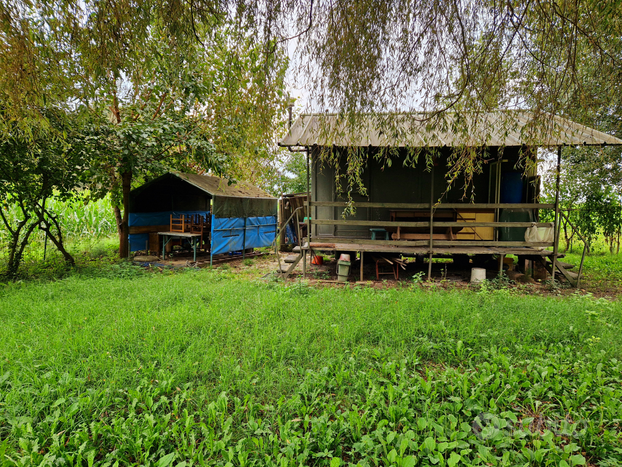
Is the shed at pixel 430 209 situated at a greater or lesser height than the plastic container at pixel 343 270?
greater

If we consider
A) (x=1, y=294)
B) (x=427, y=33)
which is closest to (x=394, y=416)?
(x=427, y=33)

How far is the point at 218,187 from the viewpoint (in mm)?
10867

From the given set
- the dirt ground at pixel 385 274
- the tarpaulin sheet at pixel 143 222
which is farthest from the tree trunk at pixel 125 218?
the dirt ground at pixel 385 274

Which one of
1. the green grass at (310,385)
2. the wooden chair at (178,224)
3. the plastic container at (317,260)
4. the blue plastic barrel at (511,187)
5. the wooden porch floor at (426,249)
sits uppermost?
the blue plastic barrel at (511,187)

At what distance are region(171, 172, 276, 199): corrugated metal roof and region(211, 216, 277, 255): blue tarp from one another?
809mm

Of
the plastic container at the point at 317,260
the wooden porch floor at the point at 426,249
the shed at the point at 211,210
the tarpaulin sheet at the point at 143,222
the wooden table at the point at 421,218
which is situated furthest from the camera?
the tarpaulin sheet at the point at 143,222

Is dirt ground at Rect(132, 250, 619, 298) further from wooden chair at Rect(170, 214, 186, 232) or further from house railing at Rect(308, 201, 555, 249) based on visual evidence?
wooden chair at Rect(170, 214, 186, 232)

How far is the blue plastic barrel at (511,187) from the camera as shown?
29.9 ft

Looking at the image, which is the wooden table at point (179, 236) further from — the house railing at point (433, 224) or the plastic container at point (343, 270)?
the plastic container at point (343, 270)

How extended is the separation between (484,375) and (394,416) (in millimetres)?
1070

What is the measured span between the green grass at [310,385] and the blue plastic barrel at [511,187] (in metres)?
4.49

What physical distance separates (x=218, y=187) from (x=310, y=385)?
8656mm

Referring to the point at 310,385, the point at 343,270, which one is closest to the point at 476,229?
the point at 343,270

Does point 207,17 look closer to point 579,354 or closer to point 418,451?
point 418,451
